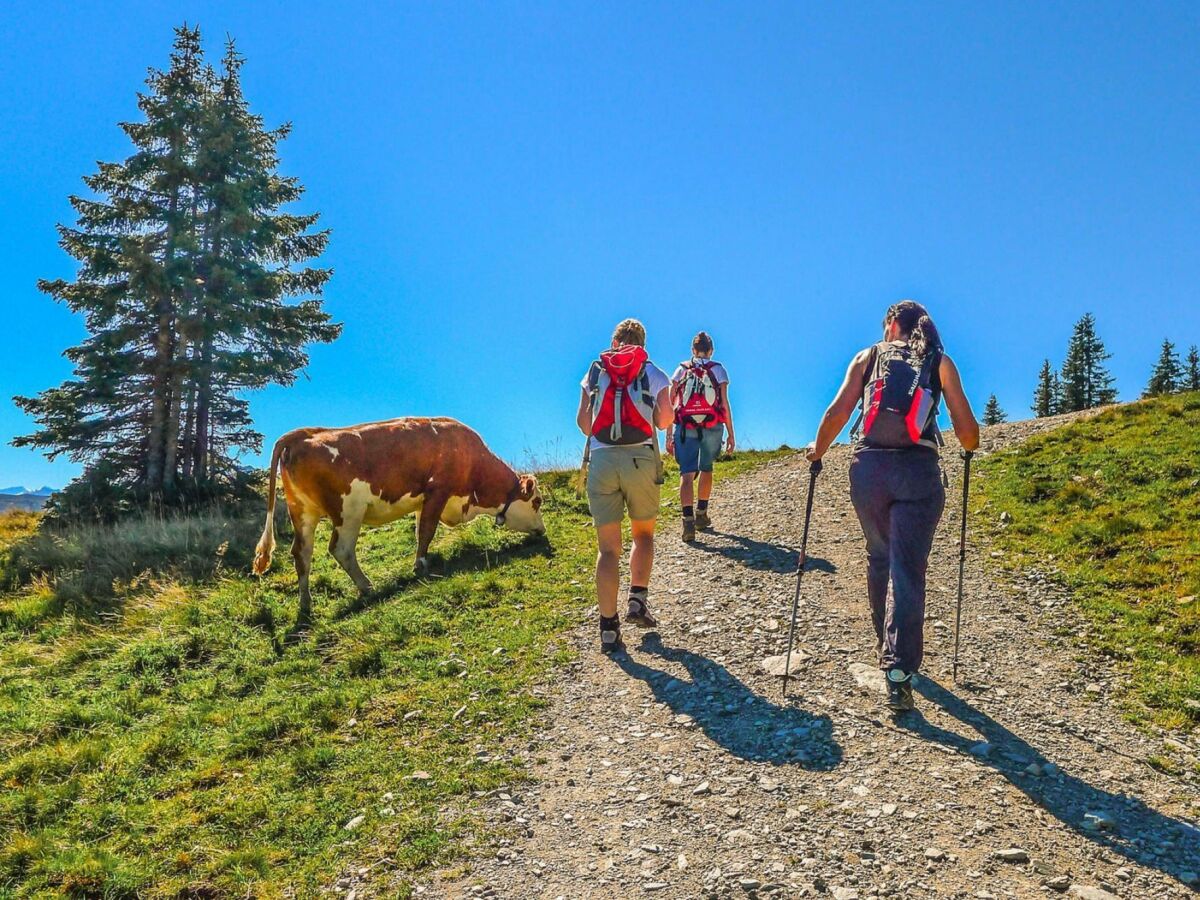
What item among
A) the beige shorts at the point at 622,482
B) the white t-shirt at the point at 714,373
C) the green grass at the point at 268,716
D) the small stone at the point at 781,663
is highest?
the white t-shirt at the point at 714,373

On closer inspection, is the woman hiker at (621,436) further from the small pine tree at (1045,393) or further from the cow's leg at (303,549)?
the small pine tree at (1045,393)

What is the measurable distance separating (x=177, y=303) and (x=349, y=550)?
1334cm

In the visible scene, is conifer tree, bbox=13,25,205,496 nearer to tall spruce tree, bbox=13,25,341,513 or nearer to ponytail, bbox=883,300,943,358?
tall spruce tree, bbox=13,25,341,513

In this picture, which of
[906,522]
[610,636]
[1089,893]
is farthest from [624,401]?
[1089,893]

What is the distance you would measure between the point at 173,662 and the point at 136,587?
4.65 metres

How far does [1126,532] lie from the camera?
31.2 ft

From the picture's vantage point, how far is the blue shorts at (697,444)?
410 inches

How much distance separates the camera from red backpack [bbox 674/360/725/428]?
10.3 m

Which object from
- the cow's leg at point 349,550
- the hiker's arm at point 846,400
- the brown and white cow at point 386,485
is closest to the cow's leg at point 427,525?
the brown and white cow at point 386,485

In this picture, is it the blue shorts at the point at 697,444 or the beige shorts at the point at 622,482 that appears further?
the blue shorts at the point at 697,444

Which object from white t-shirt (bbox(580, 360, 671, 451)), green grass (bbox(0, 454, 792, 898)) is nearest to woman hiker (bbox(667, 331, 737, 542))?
green grass (bbox(0, 454, 792, 898))

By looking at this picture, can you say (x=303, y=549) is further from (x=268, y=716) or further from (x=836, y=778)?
(x=836, y=778)

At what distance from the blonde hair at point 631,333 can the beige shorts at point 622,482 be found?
0.97 meters

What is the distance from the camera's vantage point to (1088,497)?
11.0 m
